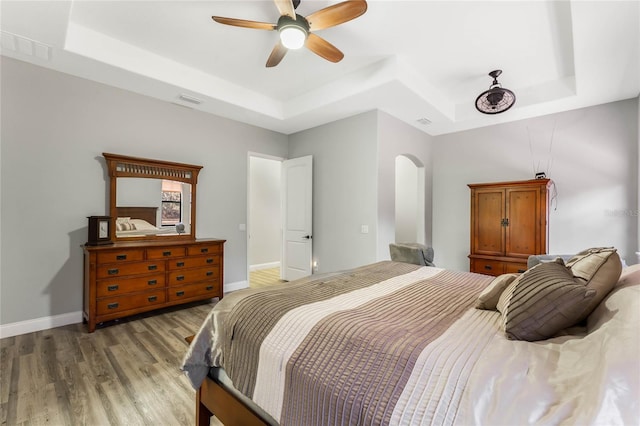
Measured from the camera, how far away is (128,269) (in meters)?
3.16

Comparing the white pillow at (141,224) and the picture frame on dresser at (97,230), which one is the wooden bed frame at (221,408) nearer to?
the picture frame on dresser at (97,230)

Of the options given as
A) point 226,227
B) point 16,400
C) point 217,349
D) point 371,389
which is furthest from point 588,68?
point 16,400

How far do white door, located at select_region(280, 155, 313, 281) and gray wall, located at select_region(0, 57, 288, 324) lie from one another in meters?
A: 1.82

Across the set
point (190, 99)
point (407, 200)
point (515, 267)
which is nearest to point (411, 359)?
point (515, 267)

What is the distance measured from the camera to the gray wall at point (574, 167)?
3.55 m

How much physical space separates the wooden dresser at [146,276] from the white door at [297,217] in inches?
54.0

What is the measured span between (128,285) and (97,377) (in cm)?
120

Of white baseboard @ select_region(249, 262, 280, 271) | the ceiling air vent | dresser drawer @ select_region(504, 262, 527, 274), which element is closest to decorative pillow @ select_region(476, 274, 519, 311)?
dresser drawer @ select_region(504, 262, 527, 274)

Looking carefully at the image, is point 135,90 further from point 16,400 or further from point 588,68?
point 588,68

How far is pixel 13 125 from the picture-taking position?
2.87 m

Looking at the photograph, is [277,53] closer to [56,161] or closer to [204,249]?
[204,249]

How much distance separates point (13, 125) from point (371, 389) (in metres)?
4.06

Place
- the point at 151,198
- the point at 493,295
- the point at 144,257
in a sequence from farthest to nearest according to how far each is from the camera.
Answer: the point at 151,198 → the point at 144,257 → the point at 493,295

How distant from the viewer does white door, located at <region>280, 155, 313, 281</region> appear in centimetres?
473
